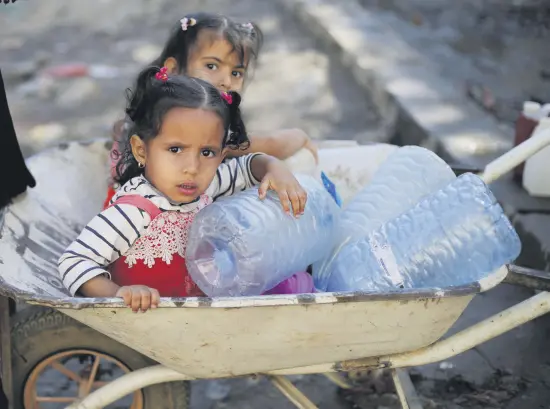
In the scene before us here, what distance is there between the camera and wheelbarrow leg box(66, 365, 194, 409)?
209 cm

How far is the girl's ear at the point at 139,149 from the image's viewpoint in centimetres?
219

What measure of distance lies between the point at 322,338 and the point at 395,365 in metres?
0.27

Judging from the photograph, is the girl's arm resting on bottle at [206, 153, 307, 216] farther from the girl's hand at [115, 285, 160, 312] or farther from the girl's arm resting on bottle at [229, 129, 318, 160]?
the girl's hand at [115, 285, 160, 312]

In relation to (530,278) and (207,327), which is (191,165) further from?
(530,278)

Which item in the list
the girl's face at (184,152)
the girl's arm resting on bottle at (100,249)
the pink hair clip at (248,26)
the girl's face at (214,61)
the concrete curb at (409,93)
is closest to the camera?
the girl's arm resting on bottle at (100,249)

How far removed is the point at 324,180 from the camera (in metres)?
2.53

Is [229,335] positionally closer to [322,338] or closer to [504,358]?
[322,338]

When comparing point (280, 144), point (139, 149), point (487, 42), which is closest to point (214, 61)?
point (280, 144)

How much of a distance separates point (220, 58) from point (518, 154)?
1.02 metres

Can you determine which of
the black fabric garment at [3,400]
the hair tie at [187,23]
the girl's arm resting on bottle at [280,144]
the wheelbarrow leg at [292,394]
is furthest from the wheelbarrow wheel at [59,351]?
the hair tie at [187,23]

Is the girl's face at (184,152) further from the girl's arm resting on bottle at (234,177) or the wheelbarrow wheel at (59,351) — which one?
the wheelbarrow wheel at (59,351)

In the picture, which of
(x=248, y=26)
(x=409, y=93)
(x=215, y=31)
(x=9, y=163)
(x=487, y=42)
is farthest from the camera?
(x=487, y=42)

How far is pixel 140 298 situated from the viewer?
1.80 meters

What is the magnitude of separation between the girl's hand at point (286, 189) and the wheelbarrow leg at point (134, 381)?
21.0 inches
